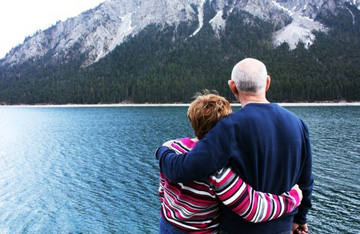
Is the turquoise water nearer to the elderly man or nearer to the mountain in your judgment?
the elderly man

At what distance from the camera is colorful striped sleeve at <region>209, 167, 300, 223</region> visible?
2.57 meters

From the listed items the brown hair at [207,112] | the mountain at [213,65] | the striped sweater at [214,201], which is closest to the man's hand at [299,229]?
the striped sweater at [214,201]

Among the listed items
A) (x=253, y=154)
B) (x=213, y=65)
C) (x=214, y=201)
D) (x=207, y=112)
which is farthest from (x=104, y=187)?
(x=213, y=65)

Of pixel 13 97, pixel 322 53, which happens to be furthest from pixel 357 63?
pixel 13 97

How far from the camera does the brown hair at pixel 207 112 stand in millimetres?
2791

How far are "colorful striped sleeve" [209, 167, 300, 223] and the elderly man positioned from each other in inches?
3.7

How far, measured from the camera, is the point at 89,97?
144750 millimetres

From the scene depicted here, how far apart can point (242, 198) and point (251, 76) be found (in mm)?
1227

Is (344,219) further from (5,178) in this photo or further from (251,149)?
(5,178)

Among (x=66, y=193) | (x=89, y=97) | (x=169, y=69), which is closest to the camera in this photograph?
(x=66, y=193)

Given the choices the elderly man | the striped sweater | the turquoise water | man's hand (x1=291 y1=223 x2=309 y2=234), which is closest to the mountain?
the turquoise water

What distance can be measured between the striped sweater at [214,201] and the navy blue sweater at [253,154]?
0.10 metres

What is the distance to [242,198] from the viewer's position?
8.48ft

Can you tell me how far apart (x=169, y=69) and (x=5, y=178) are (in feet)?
469
